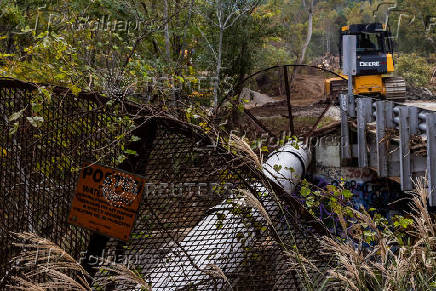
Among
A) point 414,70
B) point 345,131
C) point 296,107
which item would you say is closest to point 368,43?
point 345,131

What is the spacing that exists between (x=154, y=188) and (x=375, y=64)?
602 inches

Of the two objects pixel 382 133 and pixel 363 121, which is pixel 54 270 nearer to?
pixel 382 133

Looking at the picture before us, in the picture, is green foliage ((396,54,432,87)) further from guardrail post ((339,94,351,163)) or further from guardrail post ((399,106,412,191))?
guardrail post ((399,106,412,191))

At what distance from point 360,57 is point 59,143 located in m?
15.2

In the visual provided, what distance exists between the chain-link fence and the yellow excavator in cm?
1478

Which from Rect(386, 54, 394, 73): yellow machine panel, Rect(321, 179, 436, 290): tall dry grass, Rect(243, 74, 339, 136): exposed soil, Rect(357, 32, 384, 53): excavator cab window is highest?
Rect(357, 32, 384, 53): excavator cab window

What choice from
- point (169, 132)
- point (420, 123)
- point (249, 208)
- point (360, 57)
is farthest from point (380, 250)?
point (360, 57)

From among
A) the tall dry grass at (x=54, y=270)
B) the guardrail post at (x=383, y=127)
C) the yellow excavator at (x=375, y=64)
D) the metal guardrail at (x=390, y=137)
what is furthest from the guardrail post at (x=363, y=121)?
the tall dry grass at (x=54, y=270)

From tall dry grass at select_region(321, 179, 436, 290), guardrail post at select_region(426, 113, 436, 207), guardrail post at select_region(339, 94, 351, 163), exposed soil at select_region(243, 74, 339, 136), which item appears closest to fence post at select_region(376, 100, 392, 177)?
guardrail post at select_region(426, 113, 436, 207)

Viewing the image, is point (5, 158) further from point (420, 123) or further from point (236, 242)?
point (420, 123)

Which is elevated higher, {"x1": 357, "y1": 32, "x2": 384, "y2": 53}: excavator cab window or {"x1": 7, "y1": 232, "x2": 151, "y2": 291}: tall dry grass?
{"x1": 357, "y1": 32, "x2": 384, "y2": 53}: excavator cab window

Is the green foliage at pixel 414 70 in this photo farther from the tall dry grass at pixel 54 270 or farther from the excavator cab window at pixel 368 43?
the tall dry grass at pixel 54 270

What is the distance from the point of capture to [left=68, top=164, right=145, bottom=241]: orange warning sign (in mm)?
3180

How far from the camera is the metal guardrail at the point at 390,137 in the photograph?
24.3ft
